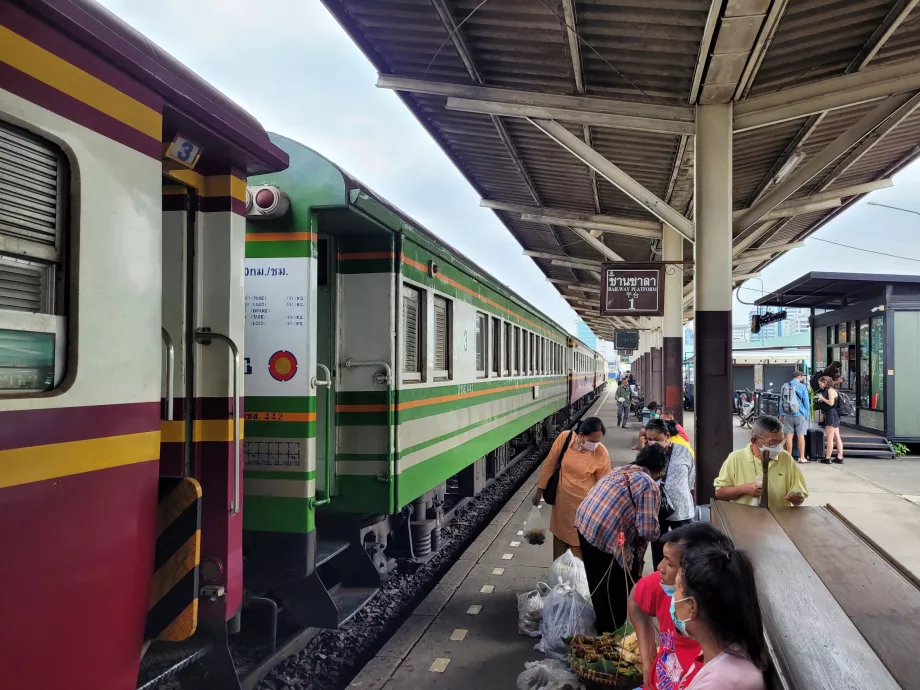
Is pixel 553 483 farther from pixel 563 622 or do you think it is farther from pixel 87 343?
pixel 87 343

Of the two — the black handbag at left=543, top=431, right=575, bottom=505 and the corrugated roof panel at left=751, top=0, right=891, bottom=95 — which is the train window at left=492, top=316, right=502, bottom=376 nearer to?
the black handbag at left=543, top=431, right=575, bottom=505

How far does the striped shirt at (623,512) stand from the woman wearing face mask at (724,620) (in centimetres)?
177

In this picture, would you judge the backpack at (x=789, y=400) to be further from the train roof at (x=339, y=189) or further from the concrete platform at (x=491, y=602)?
the train roof at (x=339, y=189)

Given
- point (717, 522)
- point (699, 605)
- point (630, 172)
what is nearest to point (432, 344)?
point (717, 522)

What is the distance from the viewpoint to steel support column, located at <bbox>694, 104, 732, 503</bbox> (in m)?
7.57

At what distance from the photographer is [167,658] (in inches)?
137

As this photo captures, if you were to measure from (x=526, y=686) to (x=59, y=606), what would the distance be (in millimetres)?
2651

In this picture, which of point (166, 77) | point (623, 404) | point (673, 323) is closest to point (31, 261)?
point (166, 77)

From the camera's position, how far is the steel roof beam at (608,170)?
25.6 ft

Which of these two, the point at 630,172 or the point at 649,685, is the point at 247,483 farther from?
the point at 630,172

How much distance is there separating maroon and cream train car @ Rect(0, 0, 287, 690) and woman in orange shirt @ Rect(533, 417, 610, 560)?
3206 millimetres

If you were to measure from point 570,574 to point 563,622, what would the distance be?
1.49 feet

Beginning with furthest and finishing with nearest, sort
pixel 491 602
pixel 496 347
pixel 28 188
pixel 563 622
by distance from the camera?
pixel 496 347 < pixel 491 602 < pixel 563 622 < pixel 28 188

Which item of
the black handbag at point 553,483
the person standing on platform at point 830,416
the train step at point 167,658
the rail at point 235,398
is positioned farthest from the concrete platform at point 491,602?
the person standing on platform at point 830,416
